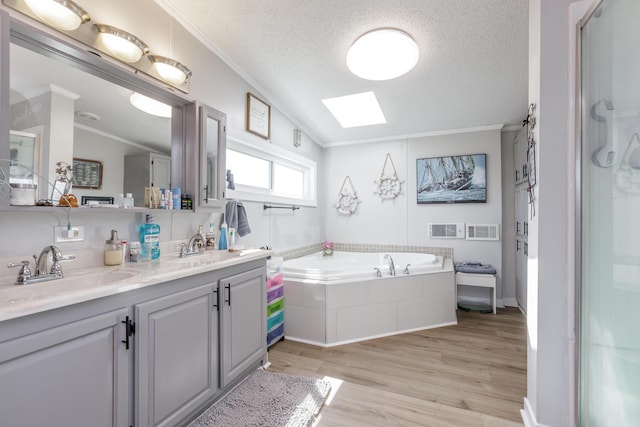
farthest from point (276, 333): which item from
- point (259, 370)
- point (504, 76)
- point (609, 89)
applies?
point (504, 76)

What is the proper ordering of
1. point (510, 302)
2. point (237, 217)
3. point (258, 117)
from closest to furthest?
point (237, 217)
point (258, 117)
point (510, 302)

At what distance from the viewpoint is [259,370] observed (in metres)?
2.08

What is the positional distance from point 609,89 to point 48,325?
7.50ft

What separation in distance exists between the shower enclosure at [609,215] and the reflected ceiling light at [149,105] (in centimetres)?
236

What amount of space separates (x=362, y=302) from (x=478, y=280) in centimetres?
168

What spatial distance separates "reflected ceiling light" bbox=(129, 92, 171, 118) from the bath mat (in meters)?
1.87

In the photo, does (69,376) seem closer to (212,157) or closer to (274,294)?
(212,157)

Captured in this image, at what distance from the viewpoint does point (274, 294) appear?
8.39 ft

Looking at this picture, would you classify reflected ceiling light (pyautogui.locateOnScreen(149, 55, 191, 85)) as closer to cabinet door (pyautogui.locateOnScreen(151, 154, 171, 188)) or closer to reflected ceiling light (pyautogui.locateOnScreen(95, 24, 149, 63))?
reflected ceiling light (pyautogui.locateOnScreen(95, 24, 149, 63))

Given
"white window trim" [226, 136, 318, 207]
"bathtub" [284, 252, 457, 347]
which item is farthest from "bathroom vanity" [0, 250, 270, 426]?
"white window trim" [226, 136, 318, 207]

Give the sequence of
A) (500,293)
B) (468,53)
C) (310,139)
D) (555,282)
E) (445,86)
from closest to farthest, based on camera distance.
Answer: (555,282) < (468,53) < (445,86) < (500,293) < (310,139)

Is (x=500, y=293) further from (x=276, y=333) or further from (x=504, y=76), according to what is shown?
(x=276, y=333)

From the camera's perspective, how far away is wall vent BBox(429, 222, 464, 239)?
12.5ft

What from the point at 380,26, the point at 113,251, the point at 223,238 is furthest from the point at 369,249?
the point at 113,251
